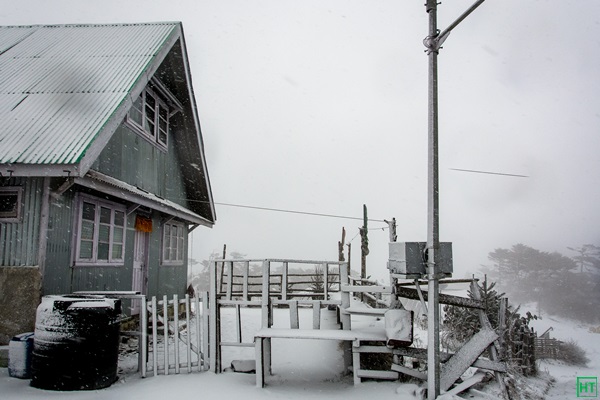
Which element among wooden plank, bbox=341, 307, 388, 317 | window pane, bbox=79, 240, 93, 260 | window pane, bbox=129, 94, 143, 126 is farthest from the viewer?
window pane, bbox=129, 94, 143, 126

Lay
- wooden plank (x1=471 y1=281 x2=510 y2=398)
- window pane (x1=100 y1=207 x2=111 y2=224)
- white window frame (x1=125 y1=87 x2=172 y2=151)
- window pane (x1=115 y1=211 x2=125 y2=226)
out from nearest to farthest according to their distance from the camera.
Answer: wooden plank (x1=471 y1=281 x2=510 y2=398) < window pane (x1=100 y1=207 x2=111 y2=224) < window pane (x1=115 y1=211 x2=125 y2=226) < white window frame (x1=125 y1=87 x2=172 y2=151)

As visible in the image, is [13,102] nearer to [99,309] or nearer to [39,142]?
[39,142]

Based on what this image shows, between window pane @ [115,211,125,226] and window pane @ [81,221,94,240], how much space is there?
3.55ft

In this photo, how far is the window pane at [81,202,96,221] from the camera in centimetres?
876

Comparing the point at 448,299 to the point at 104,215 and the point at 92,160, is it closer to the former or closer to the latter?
the point at 92,160

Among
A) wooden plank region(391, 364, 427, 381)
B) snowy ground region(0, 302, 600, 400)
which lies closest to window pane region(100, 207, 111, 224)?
snowy ground region(0, 302, 600, 400)

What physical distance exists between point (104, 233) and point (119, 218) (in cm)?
80

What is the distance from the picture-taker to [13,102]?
27.5 feet

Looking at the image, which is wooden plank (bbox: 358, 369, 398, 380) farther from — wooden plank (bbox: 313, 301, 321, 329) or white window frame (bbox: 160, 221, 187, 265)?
white window frame (bbox: 160, 221, 187, 265)

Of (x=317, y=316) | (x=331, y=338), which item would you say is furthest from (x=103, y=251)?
(x=331, y=338)

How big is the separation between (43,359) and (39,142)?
3542mm

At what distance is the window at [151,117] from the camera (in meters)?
10.6

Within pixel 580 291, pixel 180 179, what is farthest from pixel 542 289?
pixel 180 179

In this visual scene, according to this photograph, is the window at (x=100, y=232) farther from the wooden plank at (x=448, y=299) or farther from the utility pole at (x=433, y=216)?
the utility pole at (x=433, y=216)
